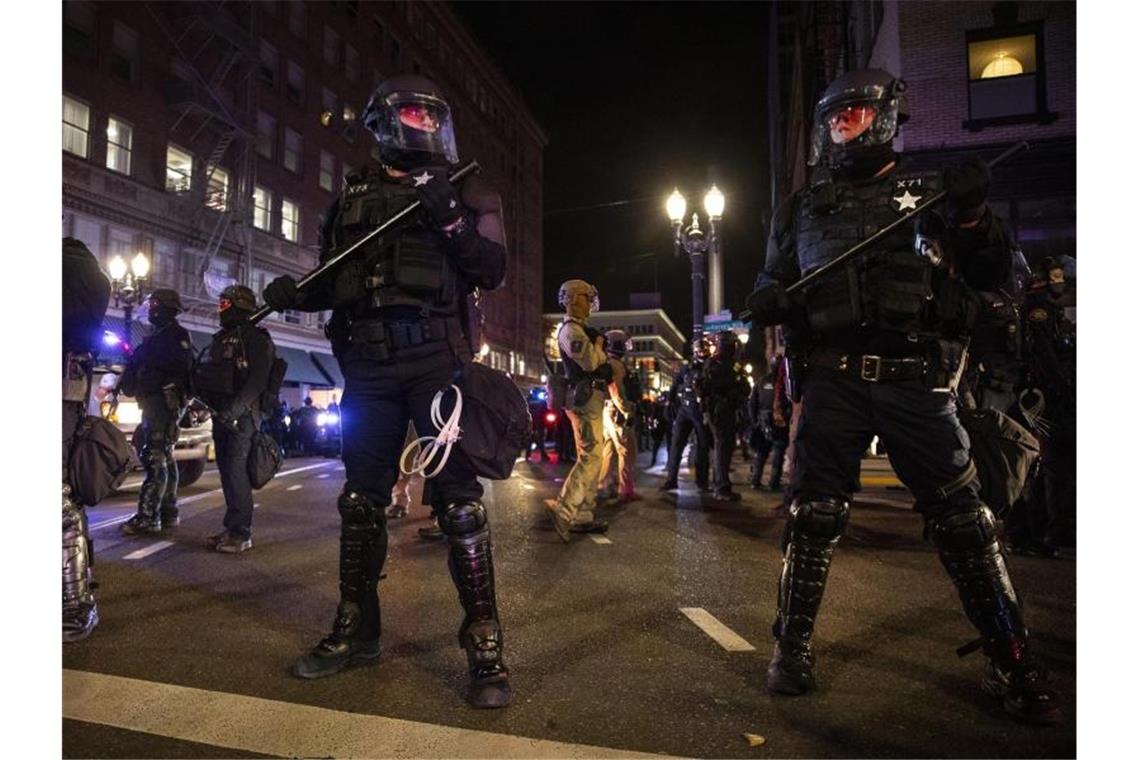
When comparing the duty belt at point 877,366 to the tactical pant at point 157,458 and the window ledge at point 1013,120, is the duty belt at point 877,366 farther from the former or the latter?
the window ledge at point 1013,120

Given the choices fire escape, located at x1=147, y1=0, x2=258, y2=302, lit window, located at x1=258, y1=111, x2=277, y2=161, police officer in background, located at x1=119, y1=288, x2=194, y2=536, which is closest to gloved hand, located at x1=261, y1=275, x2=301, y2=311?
police officer in background, located at x1=119, y1=288, x2=194, y2=536

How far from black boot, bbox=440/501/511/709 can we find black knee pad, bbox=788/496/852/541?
1.19 m

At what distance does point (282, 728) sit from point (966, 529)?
240 cm

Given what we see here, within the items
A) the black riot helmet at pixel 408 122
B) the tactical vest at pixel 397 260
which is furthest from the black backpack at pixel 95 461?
the black riot helmet at pixel 408 122

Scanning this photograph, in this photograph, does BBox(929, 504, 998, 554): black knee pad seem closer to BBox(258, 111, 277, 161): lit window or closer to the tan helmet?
the tan helmet

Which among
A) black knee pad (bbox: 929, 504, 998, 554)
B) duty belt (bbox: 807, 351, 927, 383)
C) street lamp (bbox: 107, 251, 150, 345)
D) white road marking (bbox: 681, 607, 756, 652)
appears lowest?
white road marking (bbox: 681, 607, 756, 652)

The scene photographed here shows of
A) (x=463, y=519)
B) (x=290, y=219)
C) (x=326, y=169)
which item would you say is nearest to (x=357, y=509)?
(x=463, y=519)

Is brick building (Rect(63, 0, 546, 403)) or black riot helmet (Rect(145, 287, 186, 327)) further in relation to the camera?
brick building (Rect(63, 0, 546, 403))

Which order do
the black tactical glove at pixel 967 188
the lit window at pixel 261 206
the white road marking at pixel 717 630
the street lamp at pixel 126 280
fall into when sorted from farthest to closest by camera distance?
the lit window at pixel 261 206 → the street lamp at pixel 126 280 → the white road marking at pixel 717 630 → the black tactical glove at pixel 967 188

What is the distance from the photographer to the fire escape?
82.0 ft

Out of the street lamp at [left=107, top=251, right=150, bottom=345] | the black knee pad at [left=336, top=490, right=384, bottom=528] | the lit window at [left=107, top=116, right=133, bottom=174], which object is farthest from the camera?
the lit window at [left=107, top=116, right=133, bottom=174]

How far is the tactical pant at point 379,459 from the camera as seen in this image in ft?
9.03

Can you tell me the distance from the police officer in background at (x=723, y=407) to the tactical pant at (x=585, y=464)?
281cm
